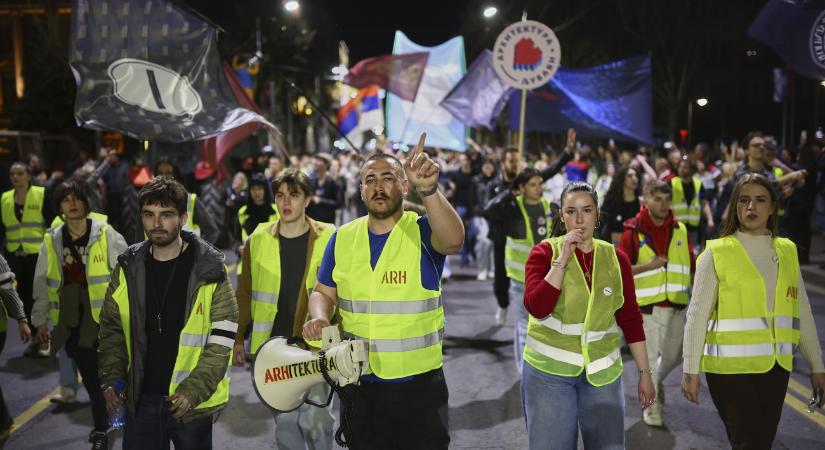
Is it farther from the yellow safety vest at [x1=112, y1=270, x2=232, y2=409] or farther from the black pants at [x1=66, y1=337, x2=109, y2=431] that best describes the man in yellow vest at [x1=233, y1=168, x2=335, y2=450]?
the black pants at [x1=66, y1=337, x2=109, y2=431]

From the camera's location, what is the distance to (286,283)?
4.84 metres

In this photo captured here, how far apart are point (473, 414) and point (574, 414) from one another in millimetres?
2517

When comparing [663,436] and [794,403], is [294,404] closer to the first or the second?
[663,436]

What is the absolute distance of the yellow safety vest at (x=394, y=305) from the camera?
3.54 m

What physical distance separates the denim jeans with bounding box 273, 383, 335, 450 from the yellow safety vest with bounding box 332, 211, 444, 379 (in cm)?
113

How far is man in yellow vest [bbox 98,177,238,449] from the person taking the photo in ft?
12.5

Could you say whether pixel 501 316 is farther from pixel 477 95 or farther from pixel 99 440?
pixel 99 440

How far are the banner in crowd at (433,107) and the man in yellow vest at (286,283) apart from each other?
9.48 m

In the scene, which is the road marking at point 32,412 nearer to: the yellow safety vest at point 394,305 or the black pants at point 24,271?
the black pants at point 24,271

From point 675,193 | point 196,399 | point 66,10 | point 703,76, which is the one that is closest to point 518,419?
point 196,399

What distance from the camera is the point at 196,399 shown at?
3.73m

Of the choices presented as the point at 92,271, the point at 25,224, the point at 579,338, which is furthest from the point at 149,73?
the point at 579,338

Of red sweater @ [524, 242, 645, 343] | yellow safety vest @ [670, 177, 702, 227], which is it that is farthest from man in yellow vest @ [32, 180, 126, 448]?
yellow safety vest @ [670, 177, 702, 227]

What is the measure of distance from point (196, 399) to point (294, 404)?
0.73 meters
